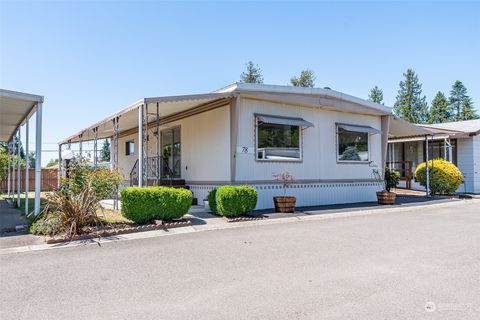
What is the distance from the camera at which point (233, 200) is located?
30.3 ft

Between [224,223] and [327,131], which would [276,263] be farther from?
[327,131]

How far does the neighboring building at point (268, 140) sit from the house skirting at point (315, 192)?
1.3 inches

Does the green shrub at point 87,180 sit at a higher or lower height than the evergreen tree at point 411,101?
lower

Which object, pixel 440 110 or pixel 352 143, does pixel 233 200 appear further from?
pixel 440 110

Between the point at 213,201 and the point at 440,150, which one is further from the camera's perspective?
the point at 440,150

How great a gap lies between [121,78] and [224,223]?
9.54m

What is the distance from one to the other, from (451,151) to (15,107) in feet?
62.6

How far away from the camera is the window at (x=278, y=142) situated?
36.8 ft

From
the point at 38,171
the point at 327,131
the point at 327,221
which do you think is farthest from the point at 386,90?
the point at 38,171

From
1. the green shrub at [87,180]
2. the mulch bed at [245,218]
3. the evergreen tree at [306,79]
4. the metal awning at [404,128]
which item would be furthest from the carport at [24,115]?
the evergreen tree at [306,79]

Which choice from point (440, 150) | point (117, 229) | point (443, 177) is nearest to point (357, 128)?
point (443, 177)

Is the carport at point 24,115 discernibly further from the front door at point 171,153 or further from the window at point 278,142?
the window at point 278,142

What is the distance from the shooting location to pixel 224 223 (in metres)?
8.78

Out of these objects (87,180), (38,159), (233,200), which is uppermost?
(38,159)
